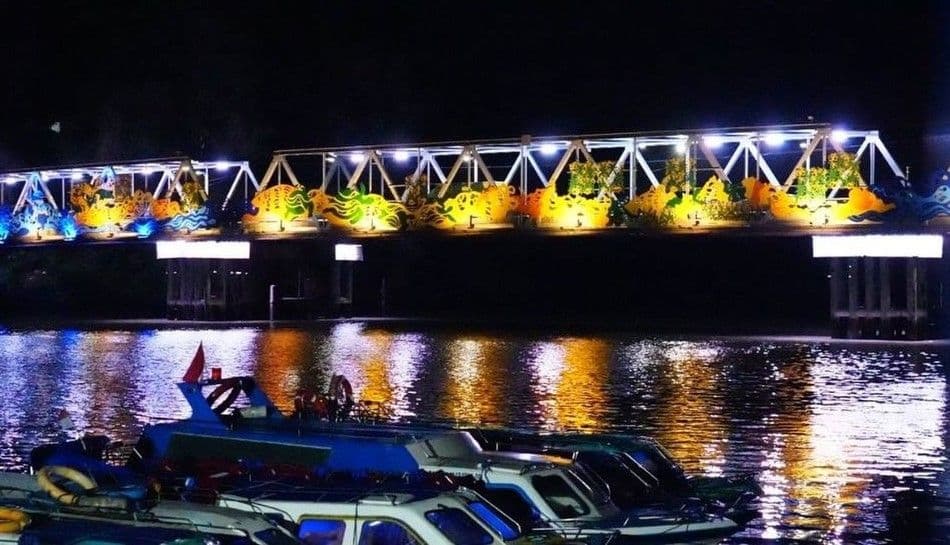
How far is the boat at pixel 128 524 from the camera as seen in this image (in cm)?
1311

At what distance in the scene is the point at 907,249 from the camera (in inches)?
2640

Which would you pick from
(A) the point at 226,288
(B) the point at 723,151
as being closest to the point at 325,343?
(A) the point at 226,288

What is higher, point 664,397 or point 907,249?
point 907,249

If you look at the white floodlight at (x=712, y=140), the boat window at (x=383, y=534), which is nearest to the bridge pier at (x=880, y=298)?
the white floodlight at (x=712, y=140)

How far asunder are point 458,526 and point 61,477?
4880mm

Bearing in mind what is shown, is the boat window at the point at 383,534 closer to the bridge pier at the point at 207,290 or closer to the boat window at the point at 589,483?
the boat window at the point at 589,483

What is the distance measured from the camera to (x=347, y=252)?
315 ft

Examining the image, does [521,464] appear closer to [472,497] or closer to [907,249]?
[472,497]

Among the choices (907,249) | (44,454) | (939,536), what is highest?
(907,249)

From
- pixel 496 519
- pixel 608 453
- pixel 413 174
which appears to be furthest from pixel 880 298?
pixel 496 519

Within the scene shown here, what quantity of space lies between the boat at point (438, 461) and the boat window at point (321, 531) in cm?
354

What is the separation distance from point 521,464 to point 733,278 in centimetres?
8961

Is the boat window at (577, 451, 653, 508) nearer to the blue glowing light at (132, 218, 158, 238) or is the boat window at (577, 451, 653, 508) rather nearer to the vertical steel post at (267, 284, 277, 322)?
the vertical steel post at (267, 284, 277, 322)

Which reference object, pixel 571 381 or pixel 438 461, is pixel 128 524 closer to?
pixel 438 461
